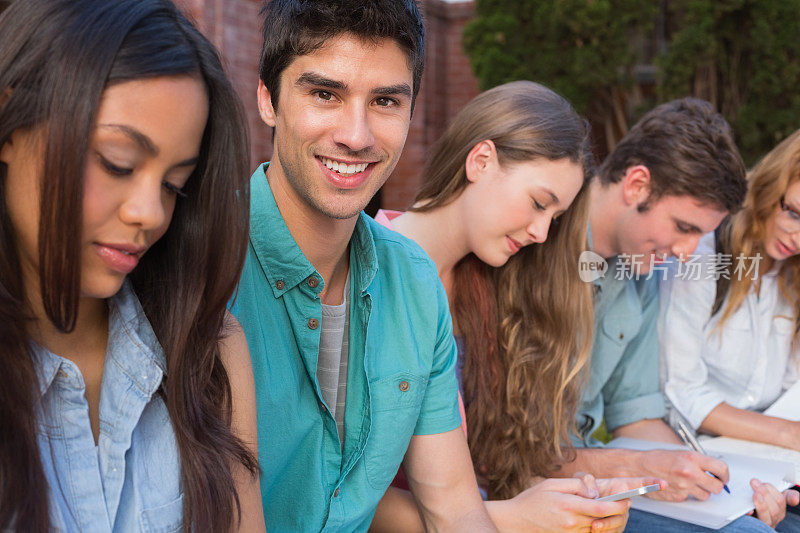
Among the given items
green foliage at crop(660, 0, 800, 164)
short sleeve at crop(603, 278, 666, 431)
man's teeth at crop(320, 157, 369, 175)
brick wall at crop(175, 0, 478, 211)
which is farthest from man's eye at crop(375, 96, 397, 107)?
green foliage at crop(660, 0, 800, 164)

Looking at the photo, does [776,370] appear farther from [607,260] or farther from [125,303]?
[125,303]

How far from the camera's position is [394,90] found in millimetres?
1609

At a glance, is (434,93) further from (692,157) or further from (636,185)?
(692,157)

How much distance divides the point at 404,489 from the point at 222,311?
1.01 metres

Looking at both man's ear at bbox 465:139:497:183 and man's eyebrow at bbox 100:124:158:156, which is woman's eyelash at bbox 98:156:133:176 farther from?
man's ear at bbox 465:139:497:183

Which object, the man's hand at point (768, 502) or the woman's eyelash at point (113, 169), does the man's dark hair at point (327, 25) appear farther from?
the man's hand at point (768, 502)

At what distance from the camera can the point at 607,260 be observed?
269cm

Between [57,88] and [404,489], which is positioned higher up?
[57,88]

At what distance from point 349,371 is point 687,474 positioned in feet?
3.51

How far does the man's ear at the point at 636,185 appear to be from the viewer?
2648 mm

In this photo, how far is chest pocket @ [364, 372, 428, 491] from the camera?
1653 mm

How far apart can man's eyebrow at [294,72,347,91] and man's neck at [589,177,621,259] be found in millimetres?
1352

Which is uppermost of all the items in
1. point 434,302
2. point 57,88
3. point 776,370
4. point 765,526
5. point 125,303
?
point 57,88

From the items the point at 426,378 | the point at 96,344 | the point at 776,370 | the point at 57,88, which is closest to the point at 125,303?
the point at 96,344
